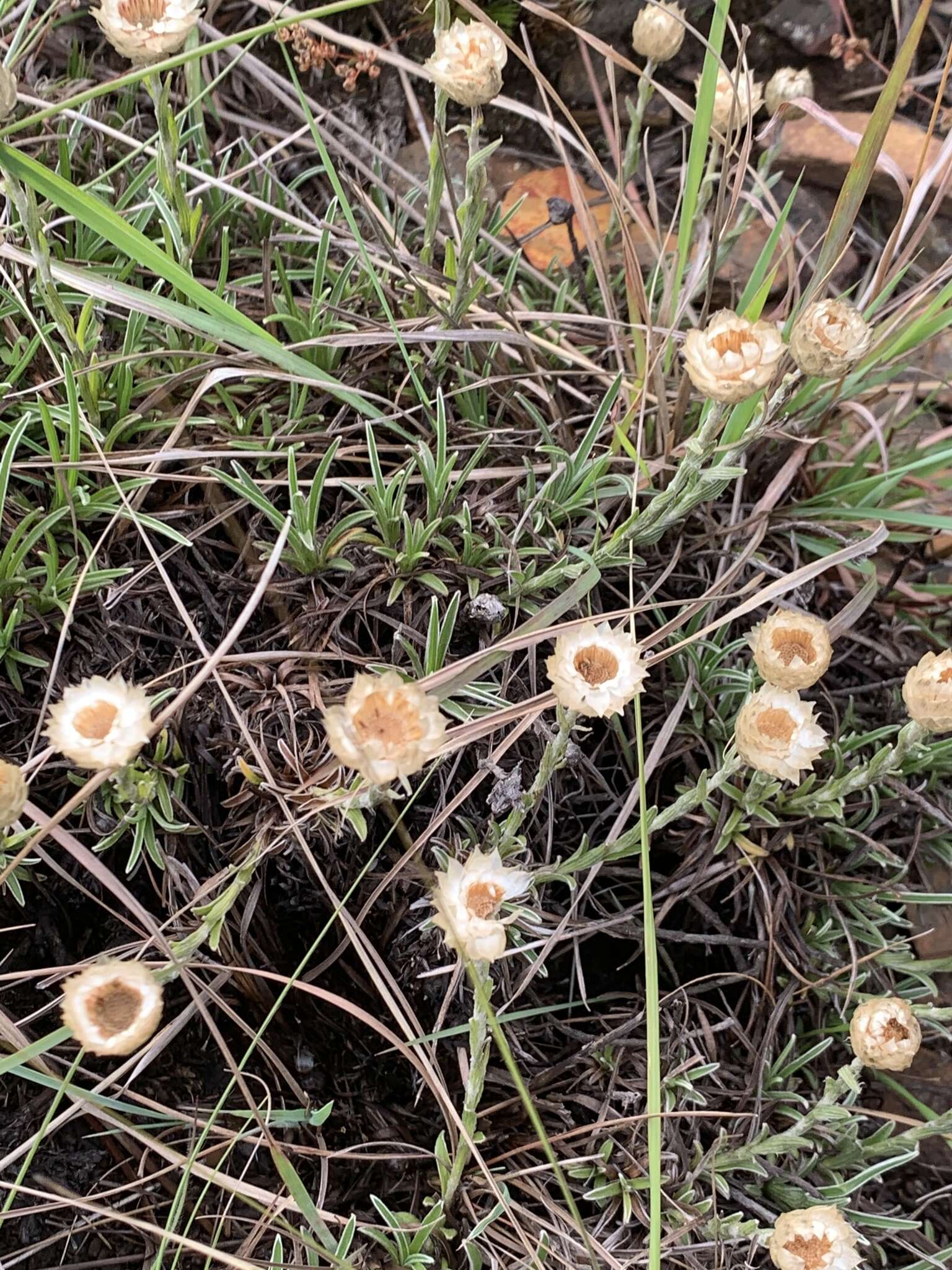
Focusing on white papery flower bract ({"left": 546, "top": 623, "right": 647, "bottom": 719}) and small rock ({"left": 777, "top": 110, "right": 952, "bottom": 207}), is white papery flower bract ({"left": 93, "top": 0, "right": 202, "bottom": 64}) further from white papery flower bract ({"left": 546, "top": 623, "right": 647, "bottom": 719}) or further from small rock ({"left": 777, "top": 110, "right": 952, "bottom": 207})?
small rock ({"left": 777, "top": 110, "right": 952, "bottom": 207})

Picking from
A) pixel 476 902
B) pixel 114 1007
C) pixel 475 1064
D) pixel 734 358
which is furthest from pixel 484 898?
pixel 734 358

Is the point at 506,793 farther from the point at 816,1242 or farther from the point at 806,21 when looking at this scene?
the point at 806,21

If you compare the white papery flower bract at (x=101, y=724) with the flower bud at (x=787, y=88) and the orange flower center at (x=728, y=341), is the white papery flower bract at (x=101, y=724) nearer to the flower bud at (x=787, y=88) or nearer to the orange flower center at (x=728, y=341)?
the orange flower center at (x=728, y=341)

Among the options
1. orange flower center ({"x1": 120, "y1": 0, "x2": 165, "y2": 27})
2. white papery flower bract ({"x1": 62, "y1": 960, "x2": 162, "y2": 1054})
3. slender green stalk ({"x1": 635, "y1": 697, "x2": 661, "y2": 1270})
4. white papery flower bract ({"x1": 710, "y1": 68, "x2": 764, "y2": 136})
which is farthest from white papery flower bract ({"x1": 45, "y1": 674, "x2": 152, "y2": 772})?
white papery flower bract ({"x1": 710, "y1": 68, "x2": 764, "y2": 136})

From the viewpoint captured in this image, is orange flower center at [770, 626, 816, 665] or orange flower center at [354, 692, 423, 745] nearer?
orange flower center at [354, 692, 423, 745]

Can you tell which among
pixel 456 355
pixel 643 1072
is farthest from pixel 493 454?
pixel 643 1072

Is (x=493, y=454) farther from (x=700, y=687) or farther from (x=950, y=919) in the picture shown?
(x=950, y=919)
